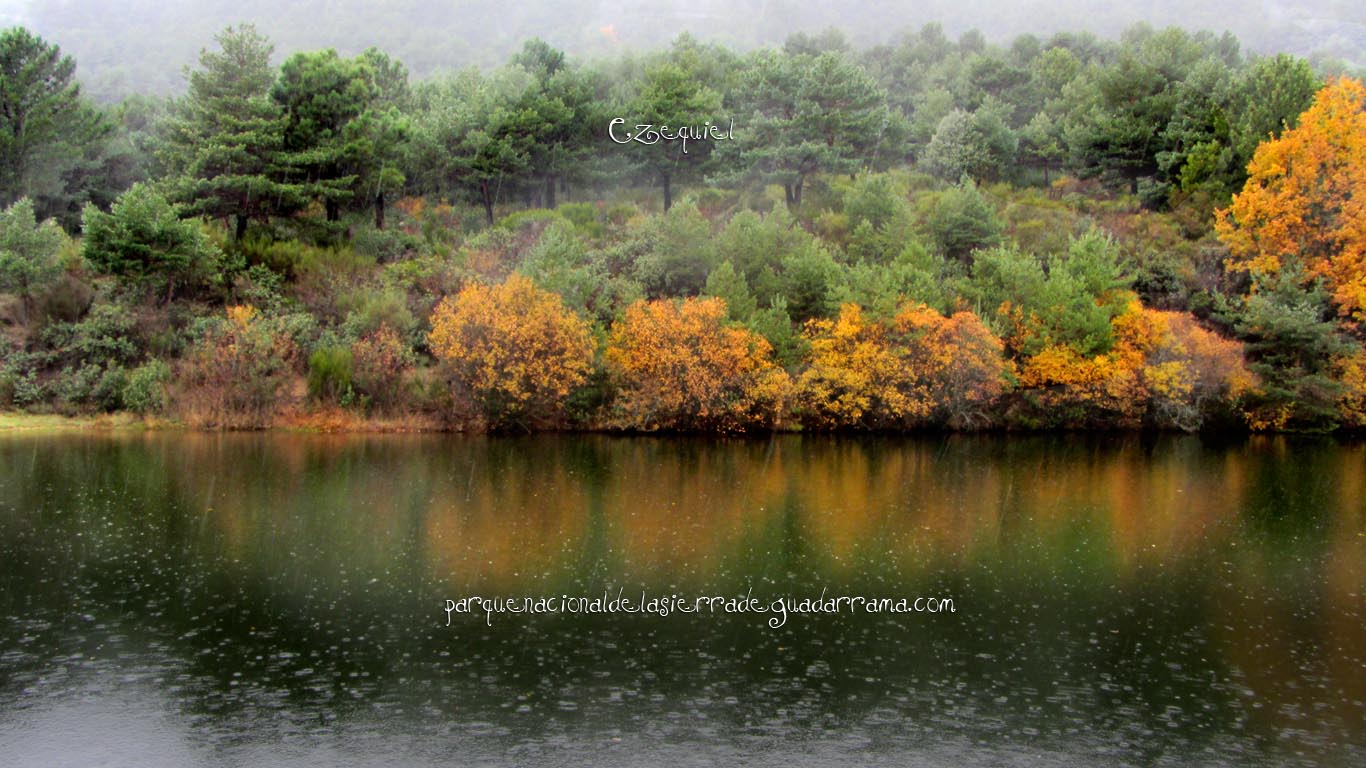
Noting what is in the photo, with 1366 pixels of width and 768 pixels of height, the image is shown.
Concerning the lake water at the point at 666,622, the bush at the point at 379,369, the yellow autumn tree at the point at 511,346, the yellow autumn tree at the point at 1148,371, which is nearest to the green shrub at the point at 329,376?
the bush at the point at 379,369

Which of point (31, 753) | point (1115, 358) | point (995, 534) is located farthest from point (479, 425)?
point (31, 753)

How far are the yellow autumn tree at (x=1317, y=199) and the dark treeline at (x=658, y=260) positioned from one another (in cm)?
22

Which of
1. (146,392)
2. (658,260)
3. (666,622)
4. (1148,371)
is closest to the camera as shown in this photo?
(666,622)

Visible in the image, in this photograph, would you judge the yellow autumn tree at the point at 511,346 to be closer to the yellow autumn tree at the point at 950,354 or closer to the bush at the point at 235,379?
the bush at the point at 235,379

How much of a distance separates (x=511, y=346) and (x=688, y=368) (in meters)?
8.35

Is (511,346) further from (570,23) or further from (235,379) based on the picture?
(570,23)

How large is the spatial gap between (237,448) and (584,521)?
20544mm

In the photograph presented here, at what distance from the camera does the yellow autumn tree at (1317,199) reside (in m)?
54.5

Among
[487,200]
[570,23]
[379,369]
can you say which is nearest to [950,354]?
[379,369]

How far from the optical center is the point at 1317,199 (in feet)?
183

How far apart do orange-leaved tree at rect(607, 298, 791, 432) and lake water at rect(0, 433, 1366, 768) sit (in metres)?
11.7

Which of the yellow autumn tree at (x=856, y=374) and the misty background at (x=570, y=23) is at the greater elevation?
the misty background at (x=570, y=23)

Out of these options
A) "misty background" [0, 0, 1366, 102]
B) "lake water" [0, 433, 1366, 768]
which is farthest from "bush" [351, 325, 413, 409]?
"misty background" [0, 0, 1366, 102]

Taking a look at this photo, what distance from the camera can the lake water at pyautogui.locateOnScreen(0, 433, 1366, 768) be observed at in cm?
1631
